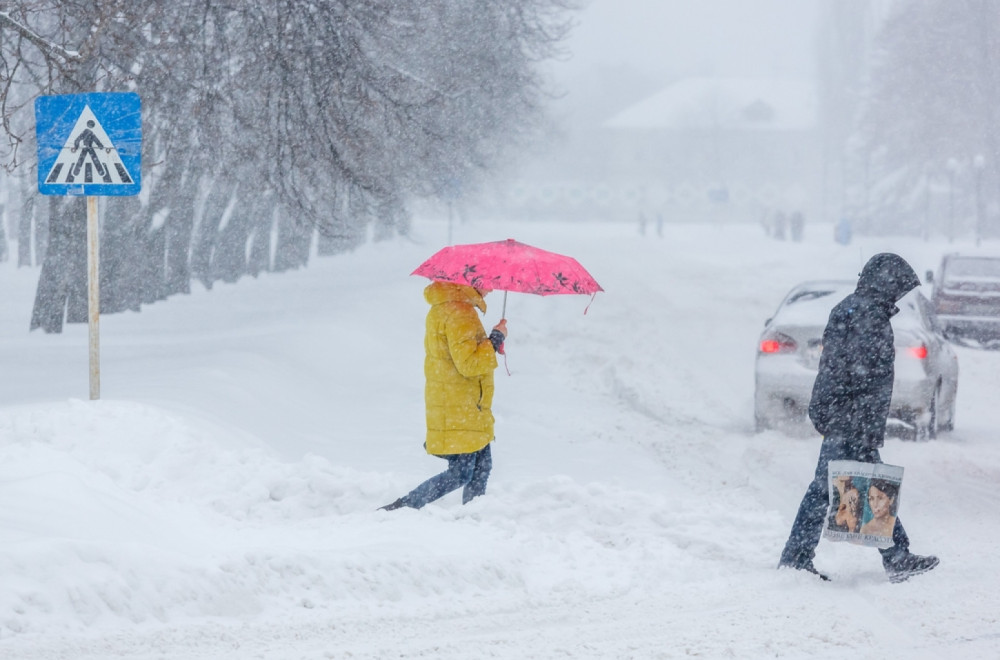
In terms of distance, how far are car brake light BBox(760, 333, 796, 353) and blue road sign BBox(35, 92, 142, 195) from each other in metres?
5.62

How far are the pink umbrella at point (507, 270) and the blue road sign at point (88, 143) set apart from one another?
8.82ft

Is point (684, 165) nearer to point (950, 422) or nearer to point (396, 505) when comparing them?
point (950, 422)

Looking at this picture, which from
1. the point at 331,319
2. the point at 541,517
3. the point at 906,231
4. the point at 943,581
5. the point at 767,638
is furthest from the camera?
the point at 906,231

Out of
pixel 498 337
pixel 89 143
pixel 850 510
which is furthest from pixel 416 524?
pixel 89 143

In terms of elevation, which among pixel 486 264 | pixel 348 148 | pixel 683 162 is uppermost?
pixel 683 162

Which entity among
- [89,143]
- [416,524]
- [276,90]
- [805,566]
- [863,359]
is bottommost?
[805,566]

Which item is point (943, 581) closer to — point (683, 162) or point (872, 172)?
point (872, 172)

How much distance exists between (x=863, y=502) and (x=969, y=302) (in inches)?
558

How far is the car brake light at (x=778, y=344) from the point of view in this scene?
10391mm

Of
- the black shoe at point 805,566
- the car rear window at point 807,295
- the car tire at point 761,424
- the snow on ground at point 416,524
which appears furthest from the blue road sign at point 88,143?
the car rear window at point 807,295

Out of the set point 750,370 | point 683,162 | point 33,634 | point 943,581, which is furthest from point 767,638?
point 683,162

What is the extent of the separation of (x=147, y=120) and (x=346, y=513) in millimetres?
9583

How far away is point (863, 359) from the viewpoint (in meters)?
5.80

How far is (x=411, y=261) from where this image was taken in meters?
37.1
